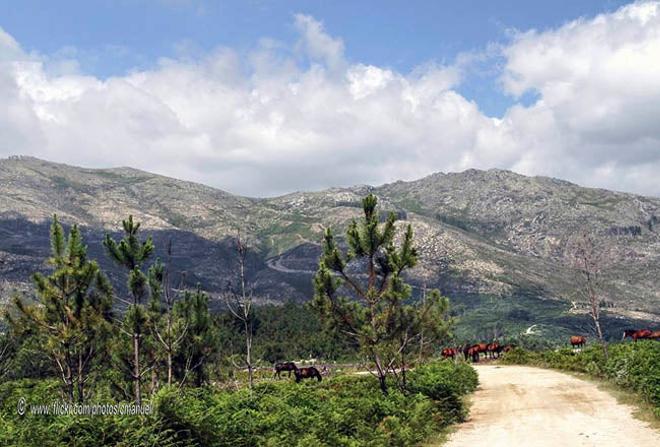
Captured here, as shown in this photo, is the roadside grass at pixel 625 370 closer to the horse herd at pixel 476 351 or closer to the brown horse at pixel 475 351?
the brown horse at pixel 475 351

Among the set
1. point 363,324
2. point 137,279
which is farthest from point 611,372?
point 137,279

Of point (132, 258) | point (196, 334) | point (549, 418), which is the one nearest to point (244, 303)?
point (132, 258)

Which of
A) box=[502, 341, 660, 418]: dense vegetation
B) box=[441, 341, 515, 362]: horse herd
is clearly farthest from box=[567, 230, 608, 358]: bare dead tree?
box=[441, 341, 515, 362]: horse herd

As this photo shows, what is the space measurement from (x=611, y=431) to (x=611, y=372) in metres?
16.1

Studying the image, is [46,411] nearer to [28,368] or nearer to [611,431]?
[611,431]

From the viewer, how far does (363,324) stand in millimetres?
27469

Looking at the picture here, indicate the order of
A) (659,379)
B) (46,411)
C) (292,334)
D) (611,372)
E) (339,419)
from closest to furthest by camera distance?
(46,411) → (339,419) → (659,379) → (611,372) → (292,334)

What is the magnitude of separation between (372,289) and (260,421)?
34.0 feet

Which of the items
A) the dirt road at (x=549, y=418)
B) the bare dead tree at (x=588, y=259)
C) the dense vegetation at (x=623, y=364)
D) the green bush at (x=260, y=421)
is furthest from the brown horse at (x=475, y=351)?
the green bush at (x=260, y=421)

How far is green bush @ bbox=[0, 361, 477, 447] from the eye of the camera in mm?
14375

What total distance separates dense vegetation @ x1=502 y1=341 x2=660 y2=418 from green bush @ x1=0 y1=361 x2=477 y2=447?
386 inches

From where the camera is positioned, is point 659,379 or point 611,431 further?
point 659,379

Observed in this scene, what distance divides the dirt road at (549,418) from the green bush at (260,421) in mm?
2072

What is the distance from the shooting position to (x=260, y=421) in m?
18.4
